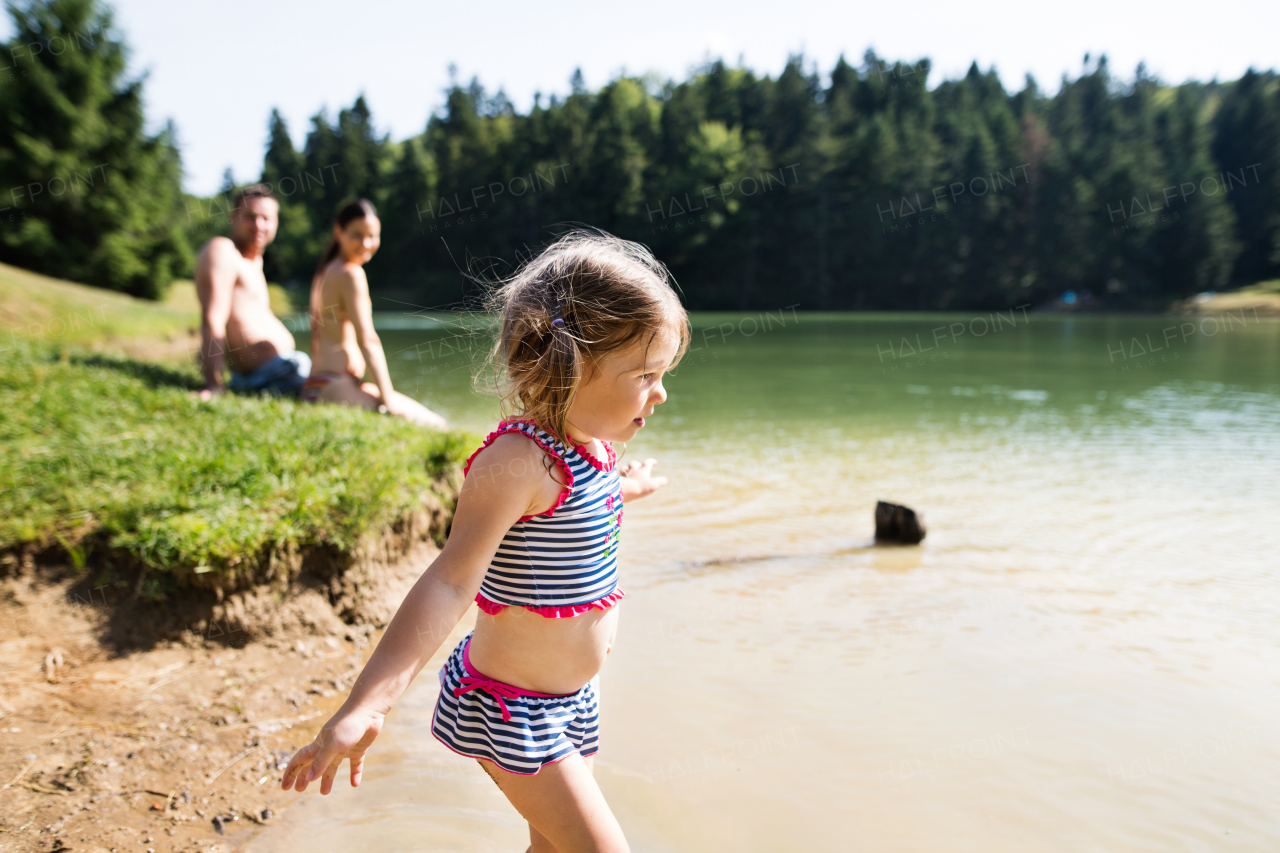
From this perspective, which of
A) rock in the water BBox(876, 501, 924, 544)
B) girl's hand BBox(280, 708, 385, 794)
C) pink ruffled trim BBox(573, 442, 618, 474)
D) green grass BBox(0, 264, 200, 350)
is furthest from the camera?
green grass BBox(0, 264, 200, 350)

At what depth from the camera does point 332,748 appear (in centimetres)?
154

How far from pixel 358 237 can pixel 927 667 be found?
16.8 ft

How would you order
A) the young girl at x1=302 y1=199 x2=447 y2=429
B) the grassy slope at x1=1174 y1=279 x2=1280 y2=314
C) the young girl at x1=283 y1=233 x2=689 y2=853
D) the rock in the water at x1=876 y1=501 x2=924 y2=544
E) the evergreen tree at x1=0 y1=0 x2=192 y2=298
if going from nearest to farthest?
the young girl at x1=283 y1=233 x2=689 y2=853
the rock in the water at x1=876 y1=501 x2=924 y2=544
the young girl at x1=302 y1=199 x2=447 y2=429
the evergreen tree at x1=0 y1=0 x2=192 y2=298
the grassy slope at x1=1174 y1=279 x2=1280 y2=314

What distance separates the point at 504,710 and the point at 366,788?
4.50ft

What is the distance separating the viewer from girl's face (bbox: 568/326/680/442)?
77.0 inches

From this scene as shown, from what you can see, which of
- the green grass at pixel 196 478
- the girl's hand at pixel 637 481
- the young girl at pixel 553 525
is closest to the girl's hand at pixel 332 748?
the young girl at pixel 553 525

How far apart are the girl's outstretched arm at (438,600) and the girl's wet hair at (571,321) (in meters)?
0.14

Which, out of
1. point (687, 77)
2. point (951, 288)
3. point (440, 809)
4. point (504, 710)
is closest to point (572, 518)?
point (504, 710)

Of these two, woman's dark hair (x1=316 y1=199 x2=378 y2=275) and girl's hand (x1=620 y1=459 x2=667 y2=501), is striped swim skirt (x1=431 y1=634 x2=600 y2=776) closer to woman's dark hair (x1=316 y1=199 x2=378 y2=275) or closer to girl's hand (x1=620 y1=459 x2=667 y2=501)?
girl's hand (x1=620 y1=459 x2=667 y2=501)

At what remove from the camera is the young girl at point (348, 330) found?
21.3 ft

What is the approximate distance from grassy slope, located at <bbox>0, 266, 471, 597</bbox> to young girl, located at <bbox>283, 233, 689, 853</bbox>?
215cm

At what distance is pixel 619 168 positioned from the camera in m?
59.9

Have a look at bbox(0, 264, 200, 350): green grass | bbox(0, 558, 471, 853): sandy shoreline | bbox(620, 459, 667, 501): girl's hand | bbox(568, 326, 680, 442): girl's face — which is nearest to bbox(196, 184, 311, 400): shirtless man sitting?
bbox(0, 264, 200, 350): green grass

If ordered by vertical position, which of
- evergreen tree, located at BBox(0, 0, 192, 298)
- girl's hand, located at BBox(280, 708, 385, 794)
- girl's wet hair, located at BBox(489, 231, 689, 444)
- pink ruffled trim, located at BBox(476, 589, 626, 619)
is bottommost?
girl's hand, located at BBox(280, 708, 385, 794)
